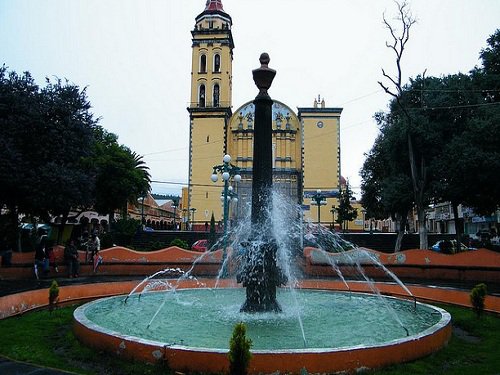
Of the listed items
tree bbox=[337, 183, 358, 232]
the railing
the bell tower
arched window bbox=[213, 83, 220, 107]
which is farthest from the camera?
arched window bbox=[213, 83, 220, 107]

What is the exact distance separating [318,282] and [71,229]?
90.6 feet

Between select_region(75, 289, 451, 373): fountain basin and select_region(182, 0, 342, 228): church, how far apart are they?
3359cm

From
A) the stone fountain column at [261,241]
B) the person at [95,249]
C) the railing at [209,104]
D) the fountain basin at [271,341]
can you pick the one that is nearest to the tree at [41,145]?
the person at [95,249]

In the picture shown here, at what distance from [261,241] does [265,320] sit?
1.33 m

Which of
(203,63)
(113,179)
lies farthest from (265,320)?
(203,63)

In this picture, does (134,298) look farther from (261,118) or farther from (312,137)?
(312,137)

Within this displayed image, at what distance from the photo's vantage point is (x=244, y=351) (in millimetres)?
4305

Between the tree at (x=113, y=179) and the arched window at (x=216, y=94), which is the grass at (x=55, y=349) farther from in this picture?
the arched window at (x=216, y=94)

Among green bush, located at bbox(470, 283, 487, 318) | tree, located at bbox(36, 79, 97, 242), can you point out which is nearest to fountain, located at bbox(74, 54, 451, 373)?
green bush, located at bbox(470, 283, 487, 318)

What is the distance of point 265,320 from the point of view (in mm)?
7418

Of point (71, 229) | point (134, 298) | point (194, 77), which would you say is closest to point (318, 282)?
point (134, 298)

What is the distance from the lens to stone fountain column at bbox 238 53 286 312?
25.8 feet

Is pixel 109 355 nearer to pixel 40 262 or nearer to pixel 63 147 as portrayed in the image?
pixel 40 262

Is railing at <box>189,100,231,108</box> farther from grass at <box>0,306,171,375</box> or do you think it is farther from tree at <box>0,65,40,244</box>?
grass at <box>0,306,171,375</box>
